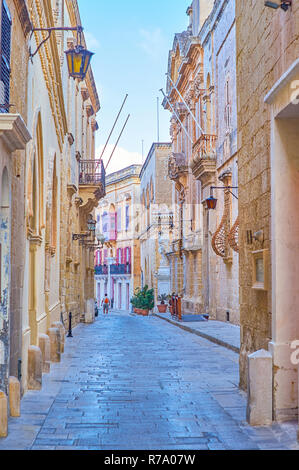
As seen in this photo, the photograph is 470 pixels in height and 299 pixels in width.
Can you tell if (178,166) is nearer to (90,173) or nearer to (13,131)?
(90,173)

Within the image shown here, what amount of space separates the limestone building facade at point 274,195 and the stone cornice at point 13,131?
102 inches

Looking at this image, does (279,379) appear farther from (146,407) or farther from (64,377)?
(64,377)

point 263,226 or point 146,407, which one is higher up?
point 263,226

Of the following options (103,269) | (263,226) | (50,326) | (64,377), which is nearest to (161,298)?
(103,269)

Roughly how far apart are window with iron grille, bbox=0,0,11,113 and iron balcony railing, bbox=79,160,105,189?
63.2ft

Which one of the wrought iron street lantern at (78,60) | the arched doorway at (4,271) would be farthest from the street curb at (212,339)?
the arched doorway at (4,271)

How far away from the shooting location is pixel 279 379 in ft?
22.0

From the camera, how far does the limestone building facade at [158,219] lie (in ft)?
142

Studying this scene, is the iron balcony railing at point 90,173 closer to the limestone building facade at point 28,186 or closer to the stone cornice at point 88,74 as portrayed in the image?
the stone cornice at point 88,74

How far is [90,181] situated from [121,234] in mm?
34272

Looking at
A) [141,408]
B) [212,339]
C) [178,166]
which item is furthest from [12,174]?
[178,166]

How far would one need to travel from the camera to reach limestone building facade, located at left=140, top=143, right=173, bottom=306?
142ft

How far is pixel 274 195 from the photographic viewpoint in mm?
6895
